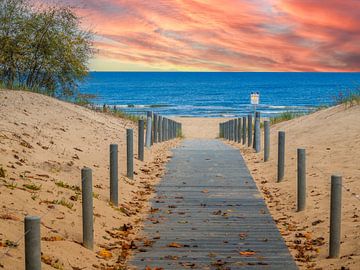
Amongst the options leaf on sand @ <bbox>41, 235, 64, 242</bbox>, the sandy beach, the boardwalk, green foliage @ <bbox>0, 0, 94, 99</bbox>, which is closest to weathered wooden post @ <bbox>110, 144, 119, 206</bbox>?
the sandy beach

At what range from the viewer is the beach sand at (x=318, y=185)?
29.3ft

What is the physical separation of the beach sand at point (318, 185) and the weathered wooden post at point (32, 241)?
3.60 meters

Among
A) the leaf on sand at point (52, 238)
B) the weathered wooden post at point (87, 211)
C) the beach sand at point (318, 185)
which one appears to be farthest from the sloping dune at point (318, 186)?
the leaf on sand at point (52, 238)

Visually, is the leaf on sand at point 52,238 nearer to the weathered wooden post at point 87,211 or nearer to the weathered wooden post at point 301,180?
the weathered wooden post at point 87,211

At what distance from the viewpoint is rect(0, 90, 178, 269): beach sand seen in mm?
8359

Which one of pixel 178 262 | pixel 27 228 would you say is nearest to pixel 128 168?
pixel 178 262

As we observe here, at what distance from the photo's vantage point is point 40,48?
29812 mm

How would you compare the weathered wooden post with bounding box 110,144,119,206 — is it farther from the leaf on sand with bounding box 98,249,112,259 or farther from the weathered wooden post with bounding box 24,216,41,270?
the weathered wooden post with bounding box 24,216,41,270

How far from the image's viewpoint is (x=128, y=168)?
50.6 ft

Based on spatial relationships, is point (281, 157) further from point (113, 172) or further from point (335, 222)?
point (335, 222)

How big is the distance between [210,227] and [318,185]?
4107 millimetres

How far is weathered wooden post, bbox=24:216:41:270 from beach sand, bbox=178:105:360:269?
360 cm

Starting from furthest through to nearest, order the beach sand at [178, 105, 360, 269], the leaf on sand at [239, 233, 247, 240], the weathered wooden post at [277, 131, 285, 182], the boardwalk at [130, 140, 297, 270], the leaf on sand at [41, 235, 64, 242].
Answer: the weathered wooden post at [277, 131, 285, 182] < the leaf on sand at [239, 233, 247, 240] < the beach sand at [178, 105, 360, 269] < the leaf on sand at [41, 235, 64, 242] < the boardwalk at [130, 140, 297, 270]

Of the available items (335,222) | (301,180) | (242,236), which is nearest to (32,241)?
(335,222)
